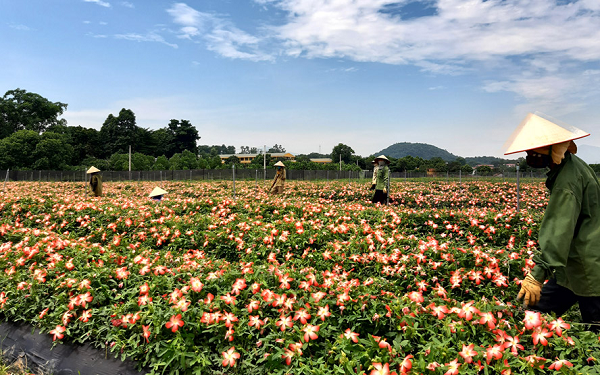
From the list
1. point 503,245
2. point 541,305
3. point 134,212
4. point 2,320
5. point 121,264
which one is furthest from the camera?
point 134,212

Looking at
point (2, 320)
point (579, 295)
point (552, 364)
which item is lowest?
point (2, 320)

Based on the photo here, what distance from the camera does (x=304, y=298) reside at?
2805 mm

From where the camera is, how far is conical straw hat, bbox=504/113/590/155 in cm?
225

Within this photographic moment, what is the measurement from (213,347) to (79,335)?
48.4 inches

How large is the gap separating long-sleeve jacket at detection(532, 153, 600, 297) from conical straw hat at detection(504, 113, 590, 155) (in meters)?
0.16

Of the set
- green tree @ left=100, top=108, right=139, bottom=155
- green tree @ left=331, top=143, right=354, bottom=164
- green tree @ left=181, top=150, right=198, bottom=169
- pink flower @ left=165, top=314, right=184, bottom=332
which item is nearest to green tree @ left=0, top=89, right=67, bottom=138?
green tree @ left=100, top=108, right=139, bottom=155

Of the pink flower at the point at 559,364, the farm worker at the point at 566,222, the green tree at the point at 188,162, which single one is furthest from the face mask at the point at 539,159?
the green tree at the point at 188,162

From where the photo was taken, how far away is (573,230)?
2.14 metres

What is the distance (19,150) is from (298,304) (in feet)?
173

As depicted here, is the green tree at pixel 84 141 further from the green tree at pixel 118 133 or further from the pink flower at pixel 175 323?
the pink flower at pixel 175 323

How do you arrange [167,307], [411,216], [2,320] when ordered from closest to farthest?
1. [167,307]
2. [2,320]
3. [411,216]

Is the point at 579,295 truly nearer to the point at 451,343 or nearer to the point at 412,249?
the point at 451,343

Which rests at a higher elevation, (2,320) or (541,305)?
(541,305)

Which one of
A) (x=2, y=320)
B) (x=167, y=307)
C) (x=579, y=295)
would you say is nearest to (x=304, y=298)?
(x=167, y=307)
